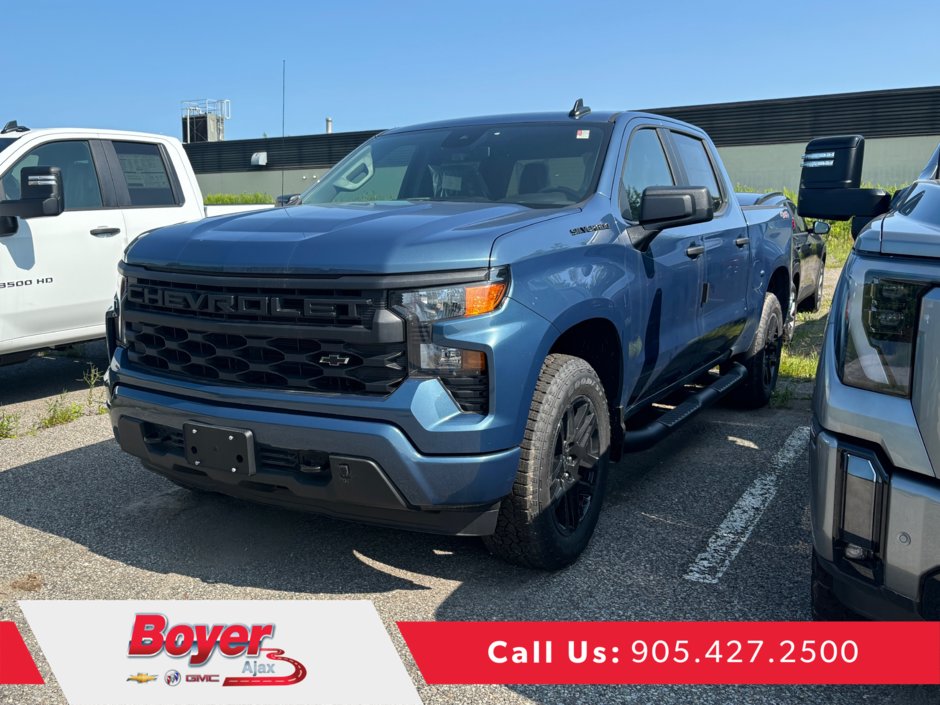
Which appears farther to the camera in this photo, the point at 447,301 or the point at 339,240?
the point at 339,240

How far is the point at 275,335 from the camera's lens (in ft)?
9.77

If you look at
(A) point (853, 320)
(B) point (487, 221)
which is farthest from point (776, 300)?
(A) point (853, 320)

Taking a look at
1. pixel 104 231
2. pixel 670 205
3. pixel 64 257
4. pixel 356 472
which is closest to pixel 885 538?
pixel 356 472

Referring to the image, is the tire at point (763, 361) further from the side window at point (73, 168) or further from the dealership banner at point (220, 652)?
the side window at point (73, 168)

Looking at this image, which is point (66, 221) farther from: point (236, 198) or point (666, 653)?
point (236, 198)

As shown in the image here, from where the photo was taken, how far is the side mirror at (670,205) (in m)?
3.70

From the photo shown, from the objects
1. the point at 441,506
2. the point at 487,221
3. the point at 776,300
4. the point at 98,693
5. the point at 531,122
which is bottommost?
the point at 98,693

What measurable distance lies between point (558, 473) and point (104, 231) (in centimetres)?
462

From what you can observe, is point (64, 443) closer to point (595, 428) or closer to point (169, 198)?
point (169, 198)

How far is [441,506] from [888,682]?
146 centimetres

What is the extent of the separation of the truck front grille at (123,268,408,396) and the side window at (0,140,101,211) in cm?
355

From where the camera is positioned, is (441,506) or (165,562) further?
(165,562)

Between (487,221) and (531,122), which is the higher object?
(531,122)

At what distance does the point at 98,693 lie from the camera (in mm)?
2639
